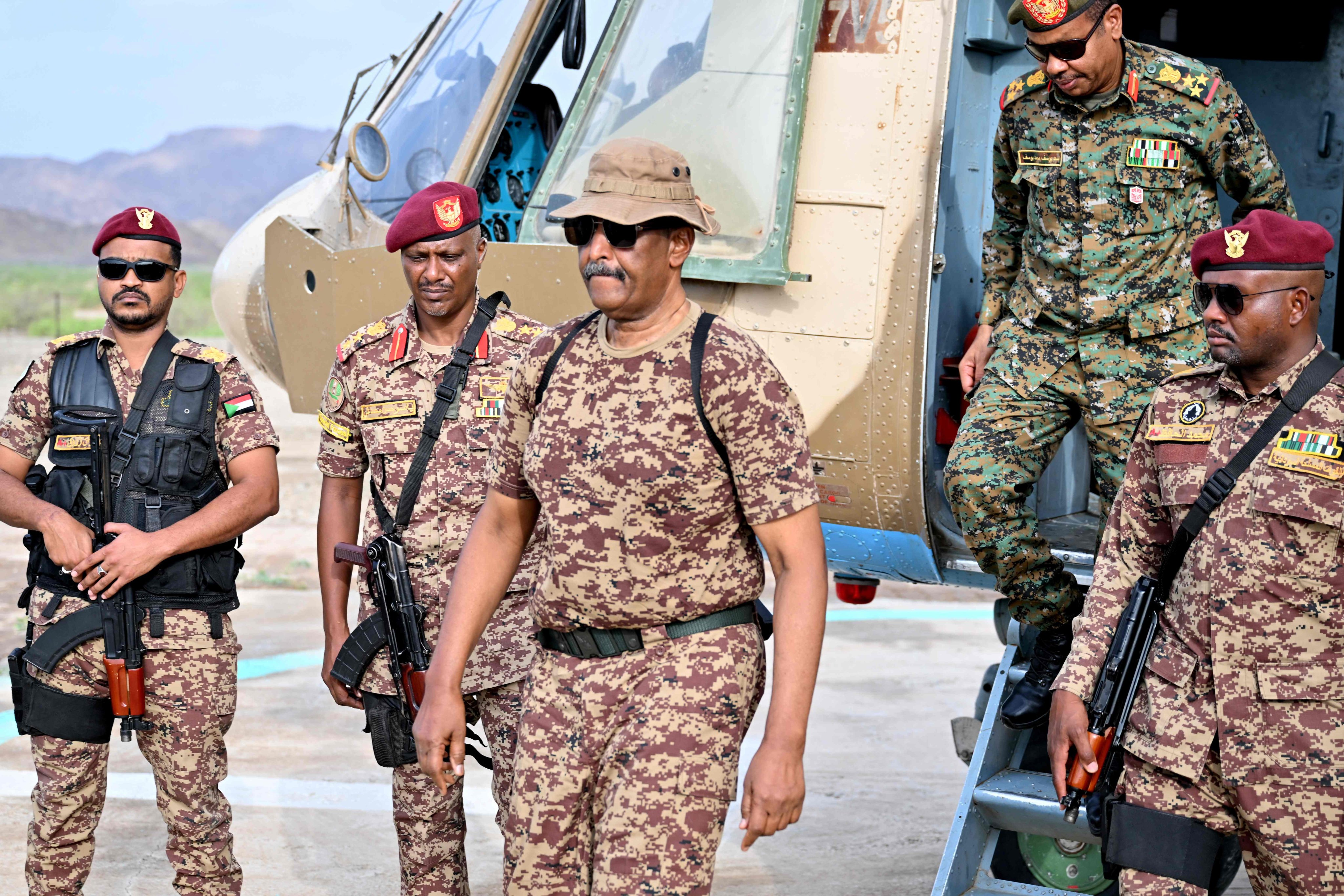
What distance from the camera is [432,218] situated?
3.79m

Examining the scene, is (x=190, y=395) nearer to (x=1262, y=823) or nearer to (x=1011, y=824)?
(x=1011, y=824)

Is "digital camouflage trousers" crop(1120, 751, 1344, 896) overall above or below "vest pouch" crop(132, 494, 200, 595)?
below

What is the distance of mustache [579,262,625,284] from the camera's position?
2.80m

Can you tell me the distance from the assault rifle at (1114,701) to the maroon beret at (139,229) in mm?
2542

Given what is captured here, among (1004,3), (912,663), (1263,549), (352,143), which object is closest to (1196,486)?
(1263,549)

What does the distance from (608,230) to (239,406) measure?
5.49 feet

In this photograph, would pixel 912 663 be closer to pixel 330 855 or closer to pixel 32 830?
pixel 330 855

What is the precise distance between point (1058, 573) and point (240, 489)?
2155mm

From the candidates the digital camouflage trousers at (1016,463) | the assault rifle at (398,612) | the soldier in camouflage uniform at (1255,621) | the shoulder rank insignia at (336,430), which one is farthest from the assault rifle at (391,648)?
the soldier in camouflage uniform at (1255,621)

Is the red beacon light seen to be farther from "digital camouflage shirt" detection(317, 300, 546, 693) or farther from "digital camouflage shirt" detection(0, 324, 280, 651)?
"digital camouflage shirt" detection(0, 324, 280, 651)

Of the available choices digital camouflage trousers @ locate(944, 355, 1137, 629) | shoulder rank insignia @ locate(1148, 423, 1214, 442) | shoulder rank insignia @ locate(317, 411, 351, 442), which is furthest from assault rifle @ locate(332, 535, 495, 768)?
shoulder rank insignia @ locate(1148, 423, 1214, 442)

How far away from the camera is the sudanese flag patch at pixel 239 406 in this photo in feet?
13.3

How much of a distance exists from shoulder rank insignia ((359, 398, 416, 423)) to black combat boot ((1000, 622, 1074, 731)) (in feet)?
5.80

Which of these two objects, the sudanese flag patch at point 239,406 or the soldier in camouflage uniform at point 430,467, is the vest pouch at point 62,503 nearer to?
the sudanese flag patch at point 239,406
